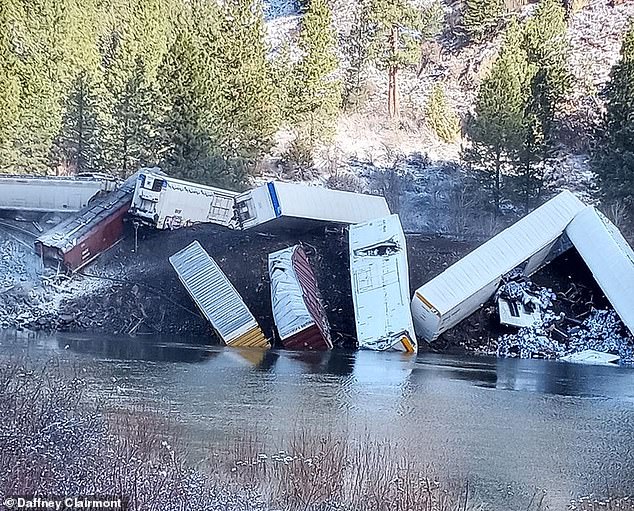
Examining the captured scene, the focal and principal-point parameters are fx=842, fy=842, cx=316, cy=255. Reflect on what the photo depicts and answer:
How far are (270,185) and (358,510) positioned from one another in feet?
63.8

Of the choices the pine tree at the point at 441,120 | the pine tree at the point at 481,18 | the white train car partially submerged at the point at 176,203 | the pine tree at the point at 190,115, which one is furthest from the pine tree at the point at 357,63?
the white train car partially submerged at the point at 176,203

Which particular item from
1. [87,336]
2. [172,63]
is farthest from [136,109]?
[87,336]

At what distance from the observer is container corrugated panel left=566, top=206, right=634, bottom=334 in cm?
2453

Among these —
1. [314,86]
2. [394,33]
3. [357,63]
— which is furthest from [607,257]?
[357,63]

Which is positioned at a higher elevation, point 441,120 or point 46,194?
point 441,120

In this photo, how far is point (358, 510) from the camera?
732 centimetres

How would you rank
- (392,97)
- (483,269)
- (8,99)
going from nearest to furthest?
1. (483,269)
2. (8,99)
3. (392,97)

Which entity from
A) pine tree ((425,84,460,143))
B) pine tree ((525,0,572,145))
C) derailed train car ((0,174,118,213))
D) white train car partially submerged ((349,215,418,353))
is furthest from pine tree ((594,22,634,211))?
derailed train car ((0,174,118,213))

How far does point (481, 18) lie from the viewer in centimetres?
5959

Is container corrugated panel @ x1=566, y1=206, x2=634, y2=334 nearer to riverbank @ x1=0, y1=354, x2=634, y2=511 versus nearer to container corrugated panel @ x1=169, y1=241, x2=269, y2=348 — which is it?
container corrugated panel @ x1=169, y1=241, x2=269, y2=348

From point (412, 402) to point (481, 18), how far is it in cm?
4904

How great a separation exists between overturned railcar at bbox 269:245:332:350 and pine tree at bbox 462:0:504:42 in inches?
1565

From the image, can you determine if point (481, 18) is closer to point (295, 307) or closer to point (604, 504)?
point (295, 307)

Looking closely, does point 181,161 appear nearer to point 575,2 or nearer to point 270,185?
point 270,185
